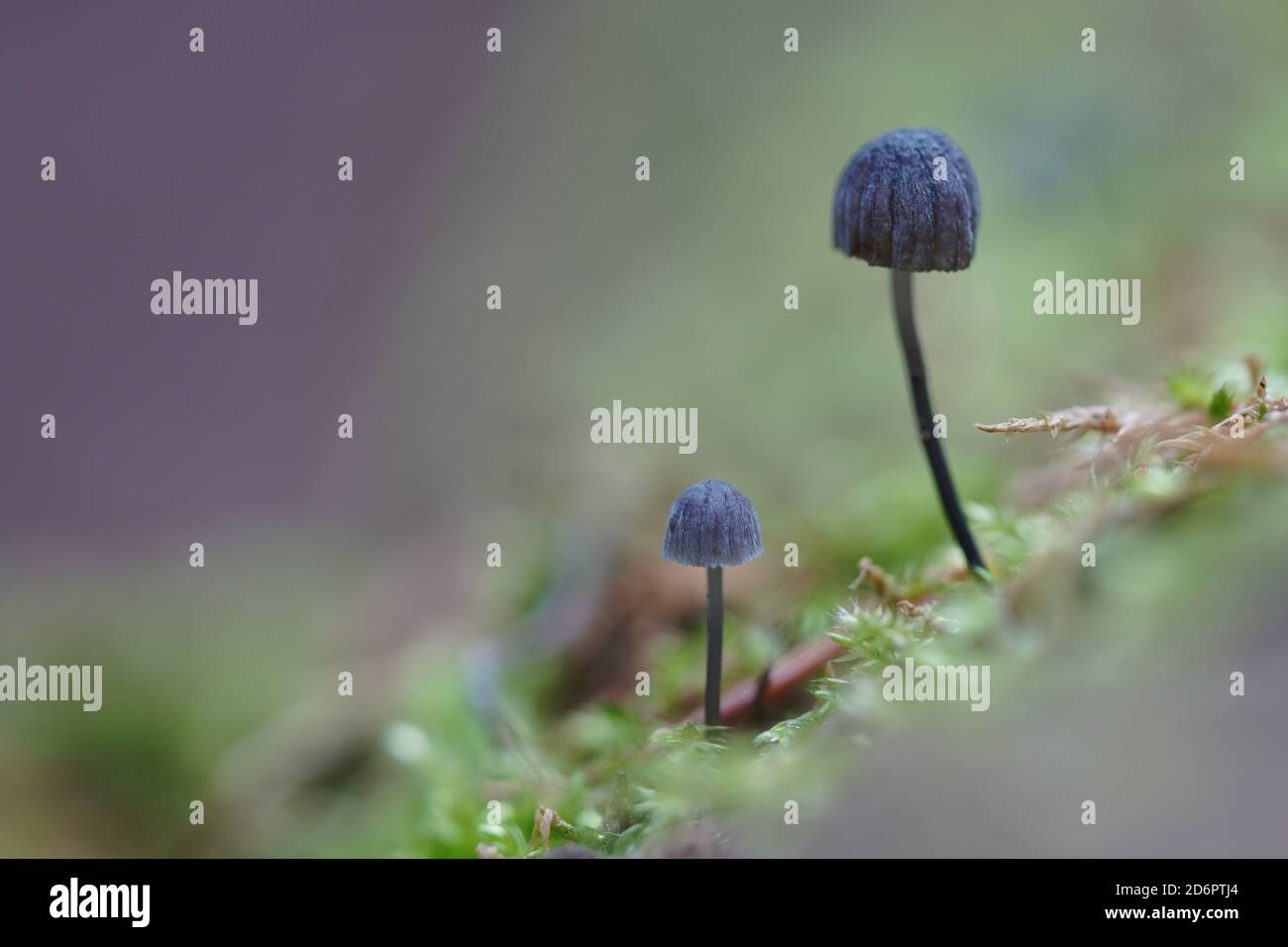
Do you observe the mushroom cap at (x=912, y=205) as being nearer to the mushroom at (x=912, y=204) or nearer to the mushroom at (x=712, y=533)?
the mushroom at (x=912, y=204)

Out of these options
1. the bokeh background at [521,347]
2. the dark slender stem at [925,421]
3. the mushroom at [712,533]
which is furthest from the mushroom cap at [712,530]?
the bokeh background at [521,347]

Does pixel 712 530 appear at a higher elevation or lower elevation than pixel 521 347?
lower

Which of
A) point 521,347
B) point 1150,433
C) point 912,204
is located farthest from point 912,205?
point 521,347

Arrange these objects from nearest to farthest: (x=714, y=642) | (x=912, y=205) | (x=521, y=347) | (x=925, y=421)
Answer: (x=912, y=205)
(x=714, y=642)
(x=925, y=421)
(x=521, y=347)

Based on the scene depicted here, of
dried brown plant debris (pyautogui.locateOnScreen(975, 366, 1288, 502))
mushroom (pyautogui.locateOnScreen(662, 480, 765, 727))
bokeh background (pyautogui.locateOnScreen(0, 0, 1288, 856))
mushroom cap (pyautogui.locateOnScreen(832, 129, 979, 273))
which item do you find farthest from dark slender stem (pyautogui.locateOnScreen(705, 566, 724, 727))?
mushroom cap (pyautogui.locateOnScreen(832, 129, 979, 273))

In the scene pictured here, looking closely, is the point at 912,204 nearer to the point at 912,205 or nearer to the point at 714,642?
the point at 912,205
